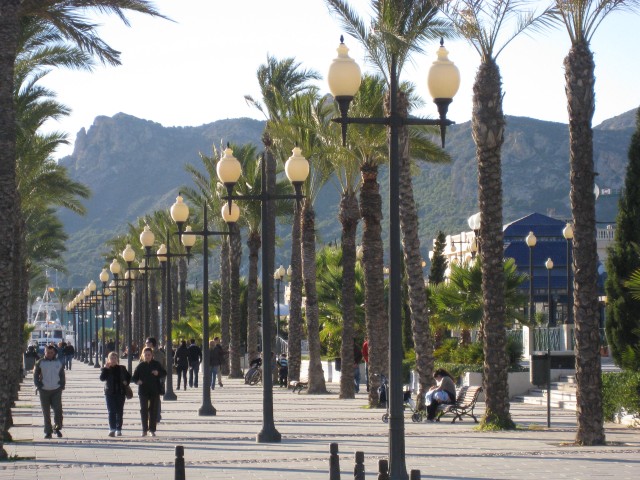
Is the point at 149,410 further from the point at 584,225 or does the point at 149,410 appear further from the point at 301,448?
the point at 584,225

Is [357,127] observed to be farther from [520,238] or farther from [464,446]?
[520,238]

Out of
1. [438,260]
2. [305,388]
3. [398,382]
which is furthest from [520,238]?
[398,382]

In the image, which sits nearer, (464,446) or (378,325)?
(464,446)

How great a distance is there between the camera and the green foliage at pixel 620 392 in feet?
68.0

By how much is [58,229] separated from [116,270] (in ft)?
90.4

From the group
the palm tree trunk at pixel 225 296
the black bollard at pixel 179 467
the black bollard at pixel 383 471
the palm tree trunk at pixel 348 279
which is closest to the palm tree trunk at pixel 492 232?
the black bollard at pixel 179 467

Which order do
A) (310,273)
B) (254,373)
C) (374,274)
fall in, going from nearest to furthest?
1. (374,274)
2. (310,273)
3. (254,373)

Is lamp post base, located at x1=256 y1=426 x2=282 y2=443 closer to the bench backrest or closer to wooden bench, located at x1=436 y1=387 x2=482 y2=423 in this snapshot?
wooden bench, located at x1=436 y1=387 x2=482 y2=423

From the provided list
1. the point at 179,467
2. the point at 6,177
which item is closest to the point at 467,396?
the point at 6,177

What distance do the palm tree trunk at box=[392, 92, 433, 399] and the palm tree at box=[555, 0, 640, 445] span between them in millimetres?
6419

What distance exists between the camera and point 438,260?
166 feet

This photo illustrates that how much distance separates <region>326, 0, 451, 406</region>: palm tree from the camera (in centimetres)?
2317

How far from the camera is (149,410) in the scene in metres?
20.8

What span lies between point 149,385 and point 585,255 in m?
7.77
